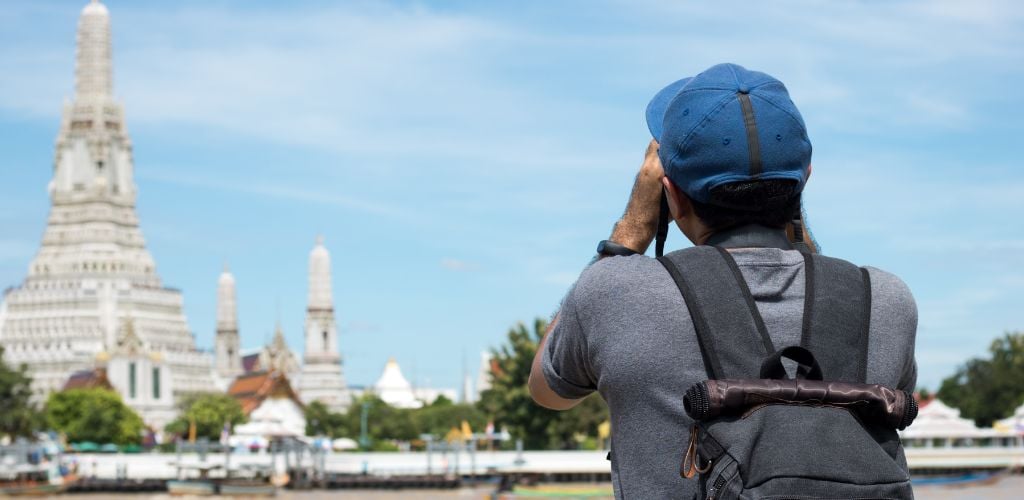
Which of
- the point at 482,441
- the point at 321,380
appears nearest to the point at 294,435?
the point at 482,441

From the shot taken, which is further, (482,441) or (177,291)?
(177,291)

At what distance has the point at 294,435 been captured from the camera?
4781 cm

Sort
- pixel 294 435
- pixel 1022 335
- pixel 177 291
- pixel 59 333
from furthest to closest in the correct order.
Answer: pixel 177 291 → pixel 59 333 → pixel 1022 335 → pixel 294 435

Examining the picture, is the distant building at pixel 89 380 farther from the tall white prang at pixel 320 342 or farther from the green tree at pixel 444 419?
the tall white prang at pixel 320 342

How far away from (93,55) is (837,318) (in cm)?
10323

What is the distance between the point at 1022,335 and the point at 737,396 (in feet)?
271

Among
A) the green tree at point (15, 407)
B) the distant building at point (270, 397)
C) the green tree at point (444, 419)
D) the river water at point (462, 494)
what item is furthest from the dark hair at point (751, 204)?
the green tree at point (444, 419)

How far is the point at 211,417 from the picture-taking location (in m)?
81.1

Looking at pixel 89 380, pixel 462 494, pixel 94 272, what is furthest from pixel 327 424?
pixel 462 494

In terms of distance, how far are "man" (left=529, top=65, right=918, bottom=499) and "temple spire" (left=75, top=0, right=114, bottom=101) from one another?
102 m

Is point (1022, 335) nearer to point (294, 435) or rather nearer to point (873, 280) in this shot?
point (294, 435)

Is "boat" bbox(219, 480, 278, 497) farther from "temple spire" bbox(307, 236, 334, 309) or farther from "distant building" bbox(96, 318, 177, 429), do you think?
"temple spire" bbox(307, 236, 334, 309)

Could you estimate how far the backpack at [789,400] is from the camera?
2.00m

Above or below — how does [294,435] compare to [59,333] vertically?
below
